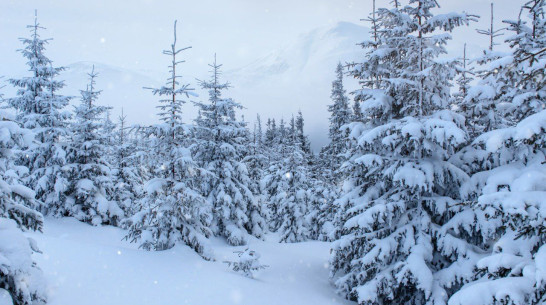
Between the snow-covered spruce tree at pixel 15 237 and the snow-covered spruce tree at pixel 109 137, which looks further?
the snow-covered spruce tree at pixel 109 137

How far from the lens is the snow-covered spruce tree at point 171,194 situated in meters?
14.4

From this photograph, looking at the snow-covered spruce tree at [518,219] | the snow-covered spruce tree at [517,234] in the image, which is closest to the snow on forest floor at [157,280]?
the snow-covered spruce tree at [518,219]

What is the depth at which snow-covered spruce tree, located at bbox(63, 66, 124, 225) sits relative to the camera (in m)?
22.8

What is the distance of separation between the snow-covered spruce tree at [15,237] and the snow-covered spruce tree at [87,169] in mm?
16504

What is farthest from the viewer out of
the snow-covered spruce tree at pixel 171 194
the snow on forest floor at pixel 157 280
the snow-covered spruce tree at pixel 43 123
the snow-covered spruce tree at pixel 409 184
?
the snow-covered spruce tree at pixel 43 123

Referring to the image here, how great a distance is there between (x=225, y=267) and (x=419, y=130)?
31.7 feet

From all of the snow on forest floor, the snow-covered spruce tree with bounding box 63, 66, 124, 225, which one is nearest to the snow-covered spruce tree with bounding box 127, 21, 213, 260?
the snow on forest floor

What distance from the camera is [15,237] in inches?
246

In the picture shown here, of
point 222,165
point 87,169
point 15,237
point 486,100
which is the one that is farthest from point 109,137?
point 486,100

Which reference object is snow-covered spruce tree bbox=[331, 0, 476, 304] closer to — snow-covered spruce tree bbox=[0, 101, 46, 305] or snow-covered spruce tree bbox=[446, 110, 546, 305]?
snow-covered spruce tree bbox=[446, 110, 546, 305]

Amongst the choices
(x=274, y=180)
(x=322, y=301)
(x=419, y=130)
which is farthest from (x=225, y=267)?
(x=274, y=180)

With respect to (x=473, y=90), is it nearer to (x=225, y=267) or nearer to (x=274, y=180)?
(x=225, y=267)

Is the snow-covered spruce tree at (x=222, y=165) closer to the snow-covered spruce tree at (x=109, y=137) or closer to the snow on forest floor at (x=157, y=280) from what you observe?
the snow-covered spruce tree at (x=109, y=137)

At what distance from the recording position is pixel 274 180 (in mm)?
33438
